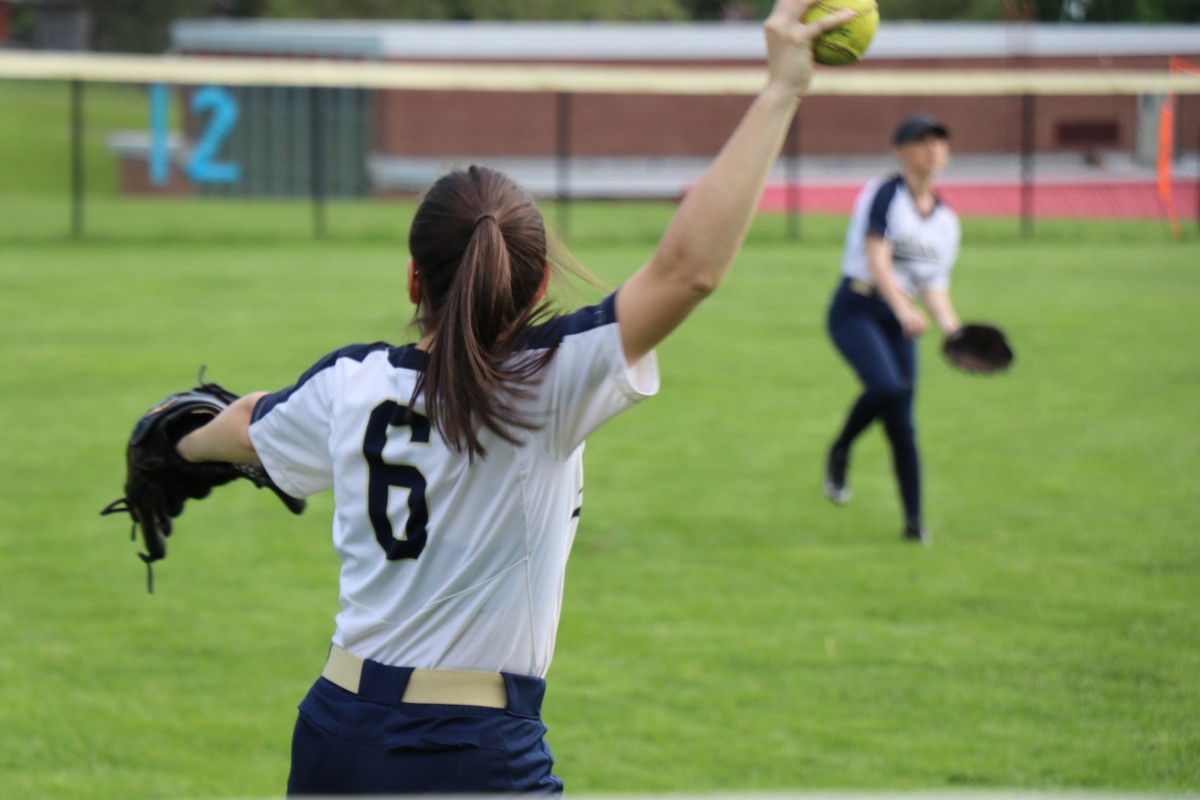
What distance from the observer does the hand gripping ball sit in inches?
92.4

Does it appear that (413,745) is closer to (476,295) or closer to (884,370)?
(476,295)

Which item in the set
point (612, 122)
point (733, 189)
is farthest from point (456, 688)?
point (612, 122)

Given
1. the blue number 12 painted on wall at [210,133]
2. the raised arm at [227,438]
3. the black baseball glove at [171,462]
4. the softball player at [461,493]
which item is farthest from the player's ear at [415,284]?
the blue number 12 painted on wall at [210,133]

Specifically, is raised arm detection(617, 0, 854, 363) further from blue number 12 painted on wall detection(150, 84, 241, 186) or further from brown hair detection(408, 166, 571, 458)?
blue number 12 painted on wall detection(150, 84, 241, 186)

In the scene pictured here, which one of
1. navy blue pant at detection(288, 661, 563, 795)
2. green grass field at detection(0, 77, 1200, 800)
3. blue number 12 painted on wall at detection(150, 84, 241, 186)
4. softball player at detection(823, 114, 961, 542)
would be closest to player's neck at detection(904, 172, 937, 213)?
softball player at detection(823, 114, 961, 542)

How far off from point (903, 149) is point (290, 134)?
24.6 metres

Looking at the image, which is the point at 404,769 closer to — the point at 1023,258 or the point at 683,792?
the point at 683,792

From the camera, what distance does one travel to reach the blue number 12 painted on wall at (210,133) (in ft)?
102

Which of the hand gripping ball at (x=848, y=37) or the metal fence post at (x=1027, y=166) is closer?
the hand gripping ball at (x=848, y=37)

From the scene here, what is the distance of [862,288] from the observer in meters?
7.73

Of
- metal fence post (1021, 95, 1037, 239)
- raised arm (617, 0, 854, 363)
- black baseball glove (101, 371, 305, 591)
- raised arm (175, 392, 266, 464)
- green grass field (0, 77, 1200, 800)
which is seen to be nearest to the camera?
raised arm (617, 0, 854, 363)

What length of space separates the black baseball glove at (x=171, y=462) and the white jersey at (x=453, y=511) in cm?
55

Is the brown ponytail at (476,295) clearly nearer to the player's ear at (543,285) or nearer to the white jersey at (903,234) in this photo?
the player's ear at (543,285)

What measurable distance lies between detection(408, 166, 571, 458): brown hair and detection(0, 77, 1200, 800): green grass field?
11.8 inches
